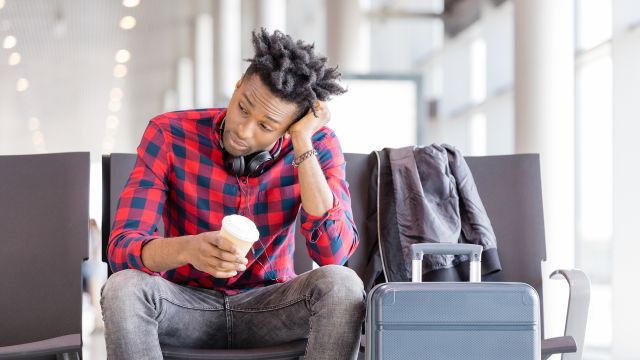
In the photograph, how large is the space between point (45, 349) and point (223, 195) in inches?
20.0

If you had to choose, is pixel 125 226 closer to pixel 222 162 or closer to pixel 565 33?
pixel 222 162

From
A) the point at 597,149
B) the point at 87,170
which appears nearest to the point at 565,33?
the point at 597,149

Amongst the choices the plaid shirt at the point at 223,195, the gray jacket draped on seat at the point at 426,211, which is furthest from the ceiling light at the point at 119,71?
the plaid shirt at the point at 223,195

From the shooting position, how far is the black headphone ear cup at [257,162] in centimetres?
193

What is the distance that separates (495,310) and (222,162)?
0.71m

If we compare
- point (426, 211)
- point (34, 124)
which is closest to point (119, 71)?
point (34, 124)

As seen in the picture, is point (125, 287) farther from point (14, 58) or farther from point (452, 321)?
point (14, 58)

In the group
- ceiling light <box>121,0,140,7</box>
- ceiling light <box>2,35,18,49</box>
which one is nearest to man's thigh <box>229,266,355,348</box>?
ceiling light <box>2,35,18,49</box>

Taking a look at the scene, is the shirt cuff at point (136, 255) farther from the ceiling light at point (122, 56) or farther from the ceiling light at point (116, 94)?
the ceiling light at point (122, 56)

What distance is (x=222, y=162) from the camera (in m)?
2.01

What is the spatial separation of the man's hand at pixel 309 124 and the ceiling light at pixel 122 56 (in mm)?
3149

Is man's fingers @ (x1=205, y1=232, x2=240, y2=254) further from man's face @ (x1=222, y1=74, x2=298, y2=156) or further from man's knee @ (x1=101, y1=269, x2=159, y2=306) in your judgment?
man's face @ (x1=222, y1=74, x2=298, y2=156)

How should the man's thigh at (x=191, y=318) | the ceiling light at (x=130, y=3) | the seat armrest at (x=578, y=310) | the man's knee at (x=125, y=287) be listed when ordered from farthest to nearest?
the ceiling light at (x=130, y=3)
the seat armrest at (x=578, y=310)
the man's thigh at (x=191, y=318)
the man's knee at (x=125, y=287)

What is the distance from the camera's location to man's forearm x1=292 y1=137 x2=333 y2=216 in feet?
6.22
